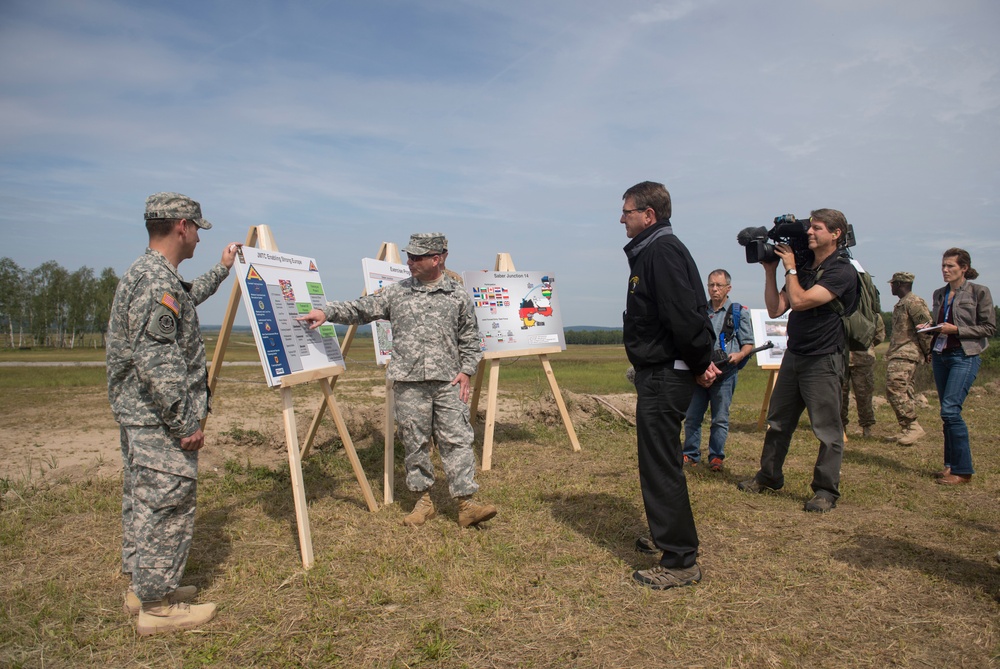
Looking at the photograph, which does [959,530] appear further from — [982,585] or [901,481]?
[901,481]

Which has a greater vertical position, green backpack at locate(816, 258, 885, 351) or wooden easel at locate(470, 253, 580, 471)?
green backpack at locate(816, 258, 885, 351)

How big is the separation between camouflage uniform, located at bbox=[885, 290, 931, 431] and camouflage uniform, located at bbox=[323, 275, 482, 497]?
21.5 feet

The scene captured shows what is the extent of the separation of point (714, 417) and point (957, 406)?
238 cm

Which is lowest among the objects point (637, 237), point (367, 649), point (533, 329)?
point (367, 649)

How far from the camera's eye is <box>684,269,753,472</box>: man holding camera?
22.7 ft

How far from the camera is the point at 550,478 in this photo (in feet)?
21.8

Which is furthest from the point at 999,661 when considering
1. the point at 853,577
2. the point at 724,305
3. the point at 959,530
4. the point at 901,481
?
the point at 724,305

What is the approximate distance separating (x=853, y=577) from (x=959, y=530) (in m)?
1.59

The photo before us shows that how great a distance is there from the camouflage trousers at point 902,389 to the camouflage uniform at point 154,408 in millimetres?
8741

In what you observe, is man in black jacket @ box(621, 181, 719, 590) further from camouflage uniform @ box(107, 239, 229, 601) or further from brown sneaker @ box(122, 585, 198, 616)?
brown sneaker @ box(122, 585, 198, 616)

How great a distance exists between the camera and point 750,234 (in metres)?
5.10

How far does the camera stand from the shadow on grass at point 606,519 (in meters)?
4.64

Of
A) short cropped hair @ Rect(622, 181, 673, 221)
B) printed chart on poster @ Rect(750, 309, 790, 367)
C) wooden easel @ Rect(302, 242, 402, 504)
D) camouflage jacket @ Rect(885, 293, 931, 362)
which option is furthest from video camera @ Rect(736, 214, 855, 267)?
printed chart on poster @ Rect(750, 309, 790, 367)

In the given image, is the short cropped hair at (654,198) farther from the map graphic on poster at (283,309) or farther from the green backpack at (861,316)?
the map graphic on poster at (283,309)
